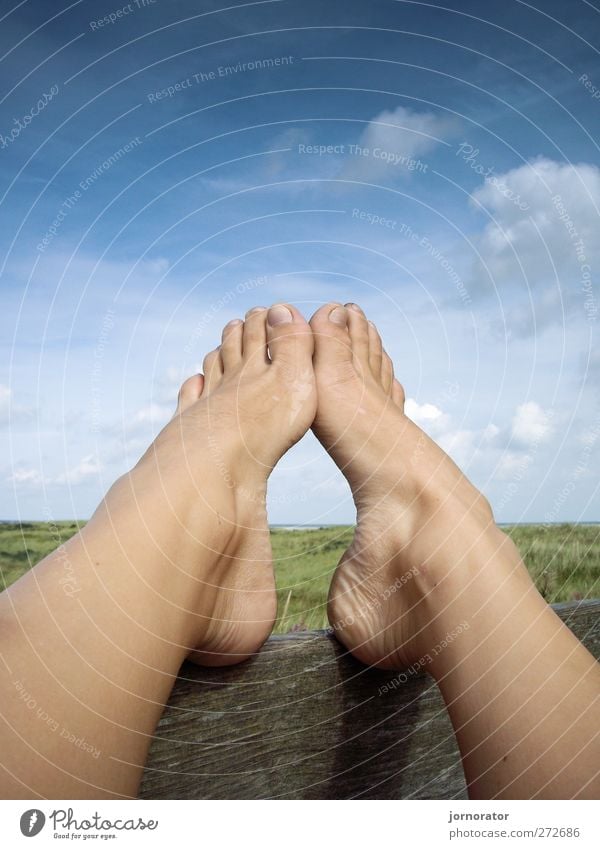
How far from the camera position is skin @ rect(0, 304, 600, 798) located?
3.50 ft

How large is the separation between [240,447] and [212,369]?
65 cm

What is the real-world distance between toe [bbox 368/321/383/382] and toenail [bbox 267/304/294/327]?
0.33m

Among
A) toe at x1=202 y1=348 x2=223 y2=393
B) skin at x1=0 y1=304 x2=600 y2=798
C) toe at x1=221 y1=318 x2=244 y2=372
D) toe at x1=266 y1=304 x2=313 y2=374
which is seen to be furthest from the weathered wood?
toe at x1=221 y1=318 x2=244 y2=372

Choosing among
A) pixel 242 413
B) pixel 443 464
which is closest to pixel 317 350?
pixel 242 413

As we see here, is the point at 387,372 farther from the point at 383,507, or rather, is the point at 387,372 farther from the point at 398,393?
the point at 383,507

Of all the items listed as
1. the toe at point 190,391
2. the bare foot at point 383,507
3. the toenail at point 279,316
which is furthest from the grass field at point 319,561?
the toenail at point 279,316

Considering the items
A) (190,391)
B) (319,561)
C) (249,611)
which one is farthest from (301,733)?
(190,391)

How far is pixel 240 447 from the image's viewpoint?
1.81m

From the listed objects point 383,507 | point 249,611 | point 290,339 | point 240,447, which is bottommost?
point 249,611

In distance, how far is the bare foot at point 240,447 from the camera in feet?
4.52

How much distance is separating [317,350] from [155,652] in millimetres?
1278

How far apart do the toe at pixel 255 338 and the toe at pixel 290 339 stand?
4cm

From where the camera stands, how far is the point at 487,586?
138 centimetres

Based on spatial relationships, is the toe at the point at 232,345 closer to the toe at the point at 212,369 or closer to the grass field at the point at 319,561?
the toe at the point at 212,369
